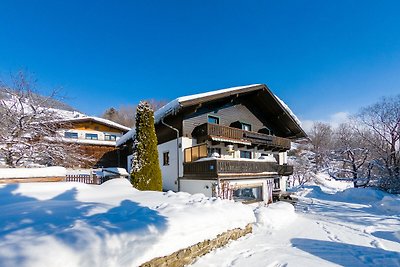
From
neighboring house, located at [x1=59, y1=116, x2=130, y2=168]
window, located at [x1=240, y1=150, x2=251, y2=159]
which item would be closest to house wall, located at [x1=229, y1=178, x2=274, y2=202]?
window, located at [x1=240, y1=150, x2=251, y2=159]

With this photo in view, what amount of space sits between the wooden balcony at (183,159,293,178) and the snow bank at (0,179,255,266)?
15.2ft

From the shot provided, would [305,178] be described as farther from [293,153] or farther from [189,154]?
[189,154]

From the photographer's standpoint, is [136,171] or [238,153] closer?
[136,171]

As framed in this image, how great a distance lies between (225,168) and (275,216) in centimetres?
387

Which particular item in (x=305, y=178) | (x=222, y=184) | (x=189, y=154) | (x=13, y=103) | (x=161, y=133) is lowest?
(x=305, y=178)

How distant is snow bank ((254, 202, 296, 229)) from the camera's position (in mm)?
7374

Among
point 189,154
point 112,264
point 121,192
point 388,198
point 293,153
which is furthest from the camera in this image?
point 293,153

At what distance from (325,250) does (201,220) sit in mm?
3387

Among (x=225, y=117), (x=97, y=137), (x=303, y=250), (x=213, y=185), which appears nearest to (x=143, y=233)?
(x=303, y=250)

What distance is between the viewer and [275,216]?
309 inches

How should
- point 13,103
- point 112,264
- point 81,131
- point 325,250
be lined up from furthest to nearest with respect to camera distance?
point 81,131, point 13,103, point 325,250, point 112,264

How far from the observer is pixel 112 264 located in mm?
2980

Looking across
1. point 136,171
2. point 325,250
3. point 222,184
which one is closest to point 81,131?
point 136,171

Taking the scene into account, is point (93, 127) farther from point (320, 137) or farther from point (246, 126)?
point (320, 137)
